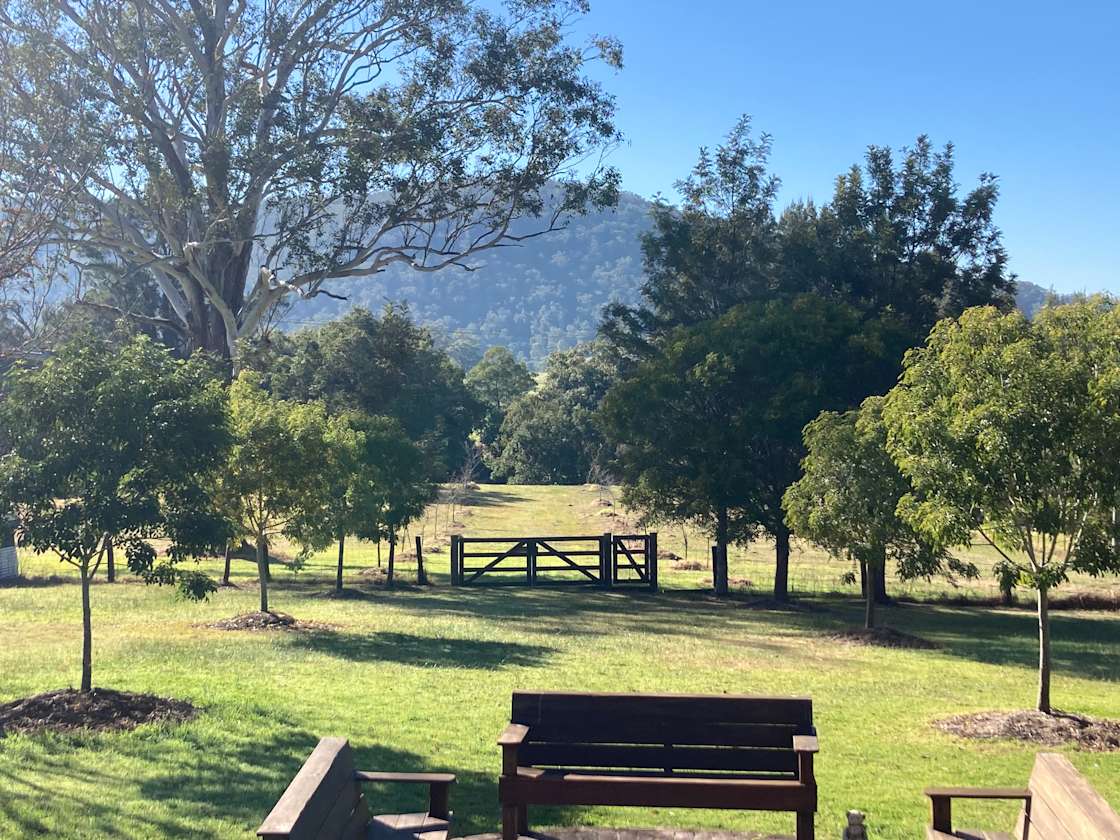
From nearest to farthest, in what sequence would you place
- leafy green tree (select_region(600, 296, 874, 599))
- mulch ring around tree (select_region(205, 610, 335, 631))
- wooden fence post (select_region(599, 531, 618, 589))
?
mulch ring around tree (select_region(205, 610, 335, 631))
leafy green tree (select_region(600, 296, 874, 599))
wooden fence post (select_region(599, 531, 618, 589))

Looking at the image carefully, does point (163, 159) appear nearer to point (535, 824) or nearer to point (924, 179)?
point (924, 179)

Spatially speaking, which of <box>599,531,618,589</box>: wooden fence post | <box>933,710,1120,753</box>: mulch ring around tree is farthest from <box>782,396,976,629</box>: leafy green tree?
<box>599,531,618,589</box>: wooden fence post

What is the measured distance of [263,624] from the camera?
63.3ft

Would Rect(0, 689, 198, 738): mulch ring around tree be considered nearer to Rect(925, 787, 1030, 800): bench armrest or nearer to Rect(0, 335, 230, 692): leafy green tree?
Rect(0, 335, 230, 692): leafy green tree

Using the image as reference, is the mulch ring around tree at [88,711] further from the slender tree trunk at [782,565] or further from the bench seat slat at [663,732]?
the slender tree trunk at [782,565]

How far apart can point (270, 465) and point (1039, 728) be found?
13181 mm

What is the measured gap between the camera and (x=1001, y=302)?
102 ft

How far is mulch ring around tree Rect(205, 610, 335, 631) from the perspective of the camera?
19.0 metres

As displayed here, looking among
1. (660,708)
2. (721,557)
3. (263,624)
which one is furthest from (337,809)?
(721,557)

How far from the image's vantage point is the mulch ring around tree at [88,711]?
32.6 ft

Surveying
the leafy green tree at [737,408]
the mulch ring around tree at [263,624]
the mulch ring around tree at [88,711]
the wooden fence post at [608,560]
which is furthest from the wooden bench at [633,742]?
the wooden fence post at [608,560]

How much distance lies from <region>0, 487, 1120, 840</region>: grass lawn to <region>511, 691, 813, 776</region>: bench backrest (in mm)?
1598

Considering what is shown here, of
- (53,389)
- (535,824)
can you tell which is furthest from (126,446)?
(535,824)

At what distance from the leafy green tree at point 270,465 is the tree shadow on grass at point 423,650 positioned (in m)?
2.44
